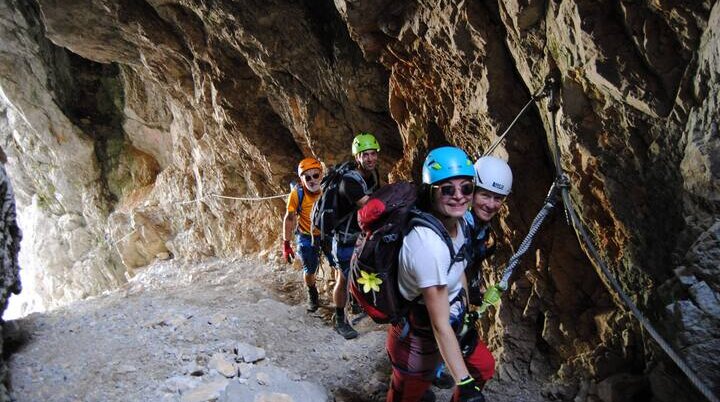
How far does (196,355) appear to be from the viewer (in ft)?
16.6

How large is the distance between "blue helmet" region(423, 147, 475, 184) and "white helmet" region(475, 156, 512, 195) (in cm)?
69

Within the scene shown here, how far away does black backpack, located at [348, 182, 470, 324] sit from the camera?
3137 mm

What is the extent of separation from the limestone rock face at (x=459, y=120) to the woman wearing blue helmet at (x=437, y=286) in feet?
4.30

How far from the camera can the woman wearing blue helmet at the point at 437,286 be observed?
9.73 feet

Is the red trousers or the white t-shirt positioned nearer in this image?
the white t-shirt

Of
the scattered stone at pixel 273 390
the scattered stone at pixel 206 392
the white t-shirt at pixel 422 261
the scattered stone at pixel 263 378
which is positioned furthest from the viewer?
the scattered stone at pixel 263 378

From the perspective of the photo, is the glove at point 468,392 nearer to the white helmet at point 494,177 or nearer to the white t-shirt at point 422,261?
the white t-shirt at point 422,261

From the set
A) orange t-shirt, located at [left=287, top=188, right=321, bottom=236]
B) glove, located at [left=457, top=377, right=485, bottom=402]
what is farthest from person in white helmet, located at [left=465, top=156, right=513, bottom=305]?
orange t-shirt, located at [left=287, top=188, right=321, bottom=236]

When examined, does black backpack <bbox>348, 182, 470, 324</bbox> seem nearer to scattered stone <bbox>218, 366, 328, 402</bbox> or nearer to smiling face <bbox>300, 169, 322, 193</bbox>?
scattered stone <bbox>218, 366, 328, 402</bbox>

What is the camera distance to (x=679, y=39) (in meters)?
3.00

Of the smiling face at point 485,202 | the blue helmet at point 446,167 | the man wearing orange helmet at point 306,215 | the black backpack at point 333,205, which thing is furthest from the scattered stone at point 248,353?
the blue helmet at point 446,167

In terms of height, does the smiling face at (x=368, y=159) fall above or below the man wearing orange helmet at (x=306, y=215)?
above

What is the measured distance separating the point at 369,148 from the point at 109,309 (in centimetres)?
483

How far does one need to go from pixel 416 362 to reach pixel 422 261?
1081mm
